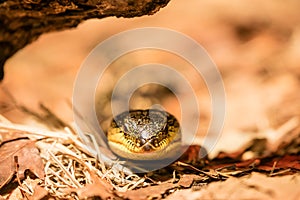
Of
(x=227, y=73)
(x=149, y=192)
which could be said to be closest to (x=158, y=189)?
(x=149, y=192)

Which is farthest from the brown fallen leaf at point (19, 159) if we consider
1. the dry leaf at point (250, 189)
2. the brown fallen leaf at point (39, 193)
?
the dry leaf at point (250, 189)

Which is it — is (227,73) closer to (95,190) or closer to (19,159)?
(95,190)

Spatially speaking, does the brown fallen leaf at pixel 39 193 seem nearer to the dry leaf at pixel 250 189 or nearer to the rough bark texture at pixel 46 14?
the dry leaf at pixel 250 189

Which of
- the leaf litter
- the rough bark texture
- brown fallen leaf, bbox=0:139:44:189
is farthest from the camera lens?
the rough bark texture

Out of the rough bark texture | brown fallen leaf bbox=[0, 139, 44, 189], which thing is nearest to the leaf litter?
brown fallen leaf bbox=[0, 139, 44, 189]

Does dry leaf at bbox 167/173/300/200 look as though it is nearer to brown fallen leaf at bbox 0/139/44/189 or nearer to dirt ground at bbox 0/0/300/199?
dirt ground at bbox 0/0/300/199

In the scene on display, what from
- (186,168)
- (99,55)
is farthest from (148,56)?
(186,168)

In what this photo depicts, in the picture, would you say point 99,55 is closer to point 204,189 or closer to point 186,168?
point 186,168
